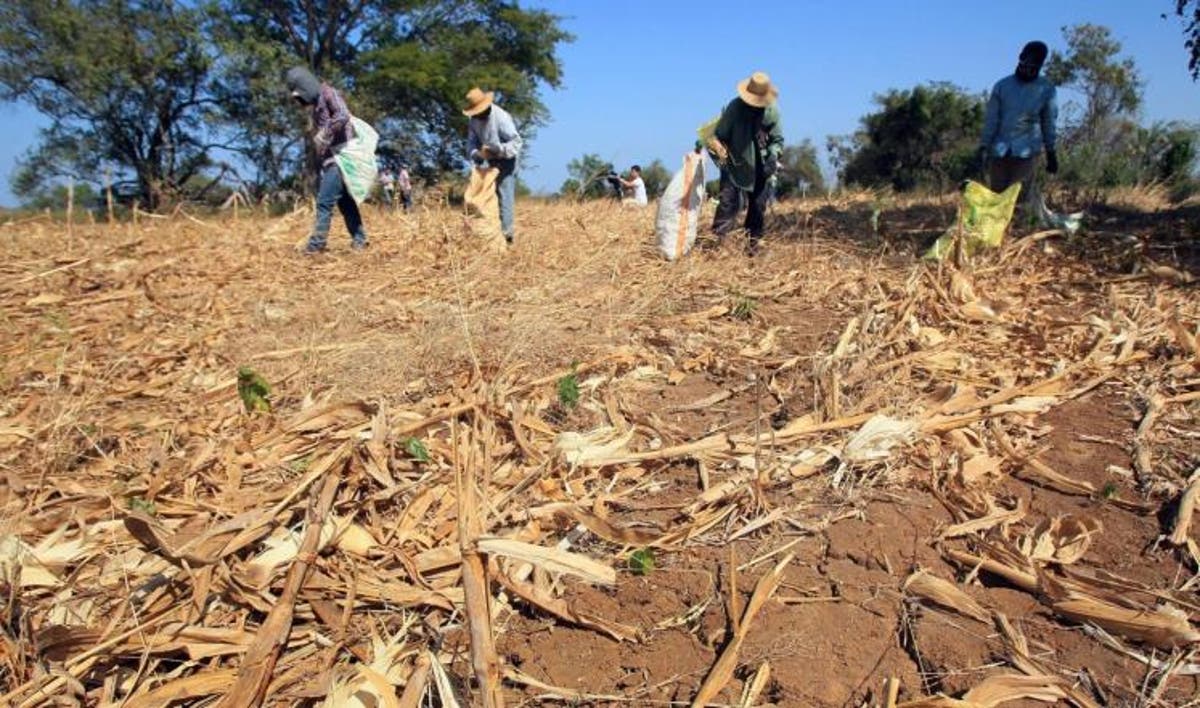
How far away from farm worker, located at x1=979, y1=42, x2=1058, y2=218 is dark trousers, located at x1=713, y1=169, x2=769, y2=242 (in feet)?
6.05

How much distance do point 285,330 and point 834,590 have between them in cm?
310

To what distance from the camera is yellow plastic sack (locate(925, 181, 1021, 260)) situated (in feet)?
15.4

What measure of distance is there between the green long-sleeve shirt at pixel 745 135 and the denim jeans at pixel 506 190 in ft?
5.96

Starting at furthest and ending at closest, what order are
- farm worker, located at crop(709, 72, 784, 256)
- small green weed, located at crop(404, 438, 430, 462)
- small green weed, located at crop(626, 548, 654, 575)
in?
farm worker, located at crop(709, 72, 784, 256)
small green weed, located at crop(404, 438, 430, 462)
small green weed, located at crop(626, 548, 654, 575)

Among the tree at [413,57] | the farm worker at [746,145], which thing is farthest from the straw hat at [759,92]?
the tree at [413,57]

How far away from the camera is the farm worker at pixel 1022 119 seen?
17.4ft

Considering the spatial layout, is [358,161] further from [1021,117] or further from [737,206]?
[1021,117]

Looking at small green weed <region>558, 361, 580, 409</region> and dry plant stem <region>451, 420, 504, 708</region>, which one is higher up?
small green weed <region>558, 361, 580, 409</region>

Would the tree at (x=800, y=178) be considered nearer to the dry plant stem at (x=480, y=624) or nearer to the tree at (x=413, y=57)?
the tree at (x=413, y=57)

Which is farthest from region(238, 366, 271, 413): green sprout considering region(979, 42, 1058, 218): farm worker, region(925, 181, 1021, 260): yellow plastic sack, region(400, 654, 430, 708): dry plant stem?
region(979, 42, 1058, 218): farm worker

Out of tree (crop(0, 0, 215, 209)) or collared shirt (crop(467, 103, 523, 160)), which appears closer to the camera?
collared shirt (crop(467, 103, 523, 160))

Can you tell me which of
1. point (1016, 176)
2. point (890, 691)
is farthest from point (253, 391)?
point (1016, 176)

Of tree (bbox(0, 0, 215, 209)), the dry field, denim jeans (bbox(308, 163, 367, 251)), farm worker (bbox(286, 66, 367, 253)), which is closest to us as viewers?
the dry field

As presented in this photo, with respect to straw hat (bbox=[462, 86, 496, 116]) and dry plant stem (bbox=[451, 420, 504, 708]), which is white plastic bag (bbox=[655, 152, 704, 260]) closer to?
straw hat (bbox=[462, 86, 496, 116])
